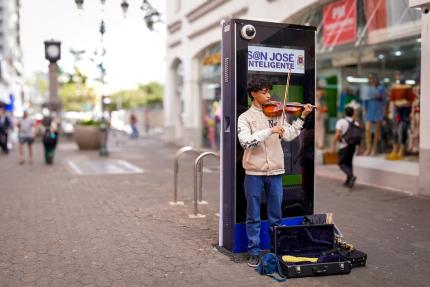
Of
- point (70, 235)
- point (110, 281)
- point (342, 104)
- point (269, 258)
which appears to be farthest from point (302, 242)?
point (342, 104)

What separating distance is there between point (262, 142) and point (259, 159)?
18 cm

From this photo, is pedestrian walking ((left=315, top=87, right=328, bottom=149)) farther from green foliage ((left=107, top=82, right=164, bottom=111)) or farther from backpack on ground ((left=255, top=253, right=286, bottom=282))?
green foliage ((left=107, top=82, right=164, bottom=111))

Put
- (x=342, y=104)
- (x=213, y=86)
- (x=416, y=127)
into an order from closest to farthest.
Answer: (x=416, y=127) → (x=342, y=104) → (x=213, y=86)

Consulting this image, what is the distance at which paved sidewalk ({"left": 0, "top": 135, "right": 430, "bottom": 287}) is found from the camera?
16.7 ft

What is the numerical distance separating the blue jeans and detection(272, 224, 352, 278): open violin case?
0.27 m

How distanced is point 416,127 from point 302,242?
680 cm

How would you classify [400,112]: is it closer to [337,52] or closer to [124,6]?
[337,52]

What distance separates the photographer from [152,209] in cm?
856

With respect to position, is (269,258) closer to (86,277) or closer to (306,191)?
(306,191)

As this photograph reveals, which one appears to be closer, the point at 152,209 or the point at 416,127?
the point at 152,209

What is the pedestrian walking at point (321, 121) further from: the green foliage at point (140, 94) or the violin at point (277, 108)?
the green foliage at point (140, 94)

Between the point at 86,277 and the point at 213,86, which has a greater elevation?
the point at 213,86

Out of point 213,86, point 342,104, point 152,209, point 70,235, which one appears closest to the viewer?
point 70,235

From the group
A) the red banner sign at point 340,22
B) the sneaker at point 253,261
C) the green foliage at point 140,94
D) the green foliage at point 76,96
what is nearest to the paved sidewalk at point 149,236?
the sneaker at point 253,261
